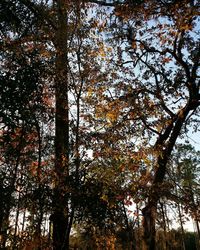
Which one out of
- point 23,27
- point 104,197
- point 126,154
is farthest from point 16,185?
point 23,27

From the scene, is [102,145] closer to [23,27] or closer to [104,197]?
[104,197]

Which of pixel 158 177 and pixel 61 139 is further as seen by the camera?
pixel 158 177

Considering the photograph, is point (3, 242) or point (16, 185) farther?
point (16, 185)

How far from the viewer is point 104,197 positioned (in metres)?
7.48

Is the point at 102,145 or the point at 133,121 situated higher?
the point at 133,121

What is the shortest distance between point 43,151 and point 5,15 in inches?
158

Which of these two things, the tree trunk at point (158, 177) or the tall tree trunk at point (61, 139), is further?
the tree trunk at point (158, 177)

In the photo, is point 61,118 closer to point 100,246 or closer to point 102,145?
point 102,145

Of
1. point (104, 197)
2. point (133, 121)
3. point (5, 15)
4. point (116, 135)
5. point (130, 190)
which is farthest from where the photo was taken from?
point (133, 121)

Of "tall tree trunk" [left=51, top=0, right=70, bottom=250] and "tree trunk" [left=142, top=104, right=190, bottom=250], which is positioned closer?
"tall tree trunk" [left=51, top=0, right=70, bottom=250]

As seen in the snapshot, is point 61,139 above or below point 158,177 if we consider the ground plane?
above

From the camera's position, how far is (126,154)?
8531 mm

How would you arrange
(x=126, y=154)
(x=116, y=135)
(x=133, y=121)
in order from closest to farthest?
1. (x=126, y=154)
2. (x=116, y=135)
3. (x=133, y=121)

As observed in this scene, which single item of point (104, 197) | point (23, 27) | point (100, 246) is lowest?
point (100, 246)
